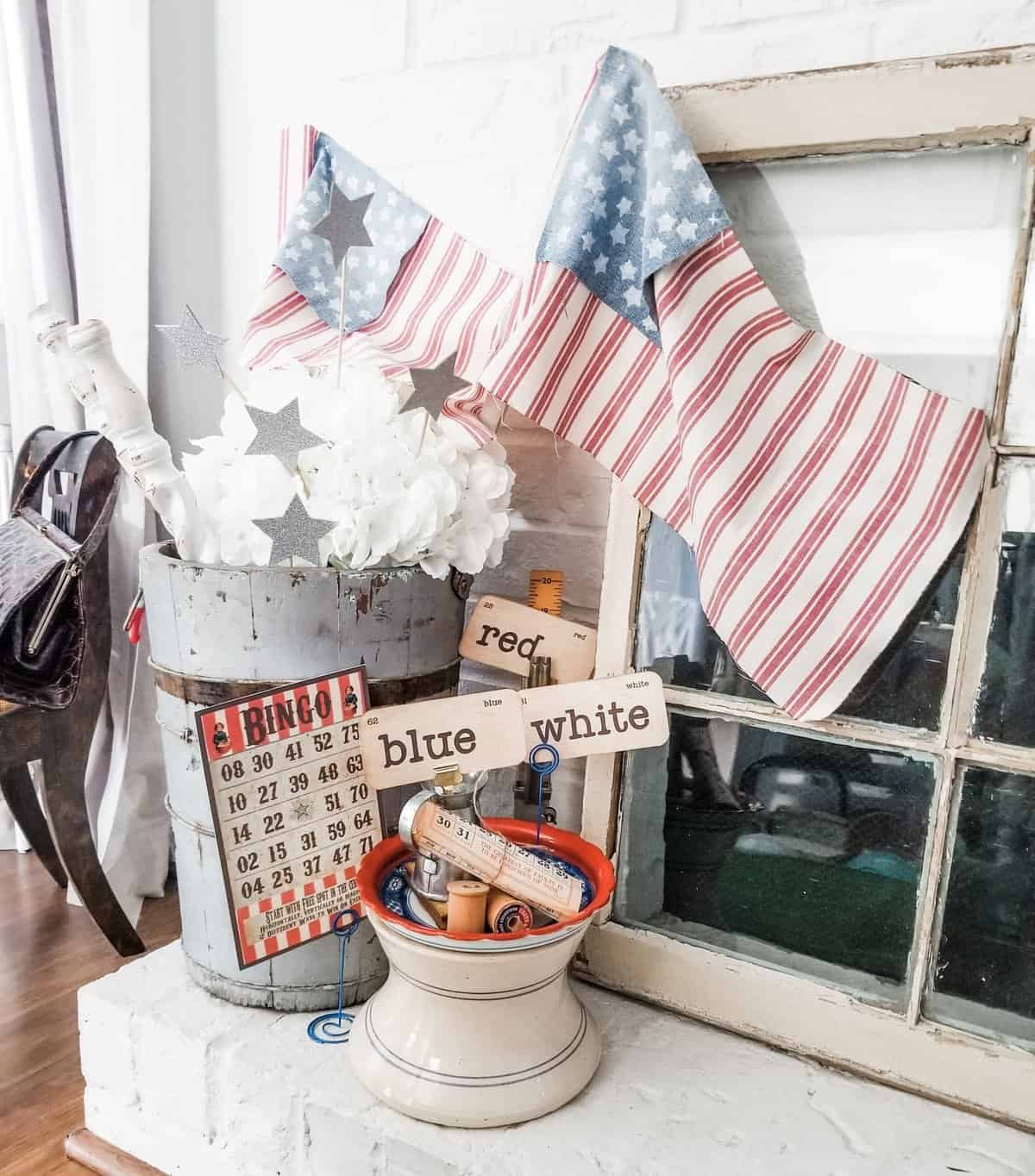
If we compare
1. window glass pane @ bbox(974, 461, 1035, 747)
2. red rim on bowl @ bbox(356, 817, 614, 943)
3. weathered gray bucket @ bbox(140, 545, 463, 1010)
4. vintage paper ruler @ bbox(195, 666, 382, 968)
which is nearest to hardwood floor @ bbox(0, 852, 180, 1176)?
weathered gray bucket @ bbox(140, 545, 463, 1010)

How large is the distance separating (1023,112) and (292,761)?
33.2 inches

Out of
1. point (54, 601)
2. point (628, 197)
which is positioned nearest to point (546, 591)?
point (628, 197)

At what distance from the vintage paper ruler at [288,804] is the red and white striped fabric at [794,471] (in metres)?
0.37

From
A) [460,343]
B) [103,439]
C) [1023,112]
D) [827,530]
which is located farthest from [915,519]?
[103,439]

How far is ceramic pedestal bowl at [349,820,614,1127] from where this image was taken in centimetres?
75

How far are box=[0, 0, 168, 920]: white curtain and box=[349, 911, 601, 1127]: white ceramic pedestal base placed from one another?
37.7 inches

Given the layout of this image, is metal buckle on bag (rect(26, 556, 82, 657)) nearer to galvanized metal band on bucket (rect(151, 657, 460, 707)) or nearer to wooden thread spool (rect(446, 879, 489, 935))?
Result: galvanized metal band on bucket (rect(151, 657, 460, 707))

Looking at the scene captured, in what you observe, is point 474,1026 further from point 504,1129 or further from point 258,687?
point 258,687

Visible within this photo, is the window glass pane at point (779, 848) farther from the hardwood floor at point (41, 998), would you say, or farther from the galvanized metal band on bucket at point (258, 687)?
the hardwood floor at point (41, 998)

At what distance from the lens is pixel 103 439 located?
4.76ft

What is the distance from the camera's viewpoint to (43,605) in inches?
55.2

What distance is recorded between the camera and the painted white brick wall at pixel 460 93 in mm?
910

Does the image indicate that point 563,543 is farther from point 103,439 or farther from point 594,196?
point 103,439

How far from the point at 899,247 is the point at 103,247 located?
1.22m
